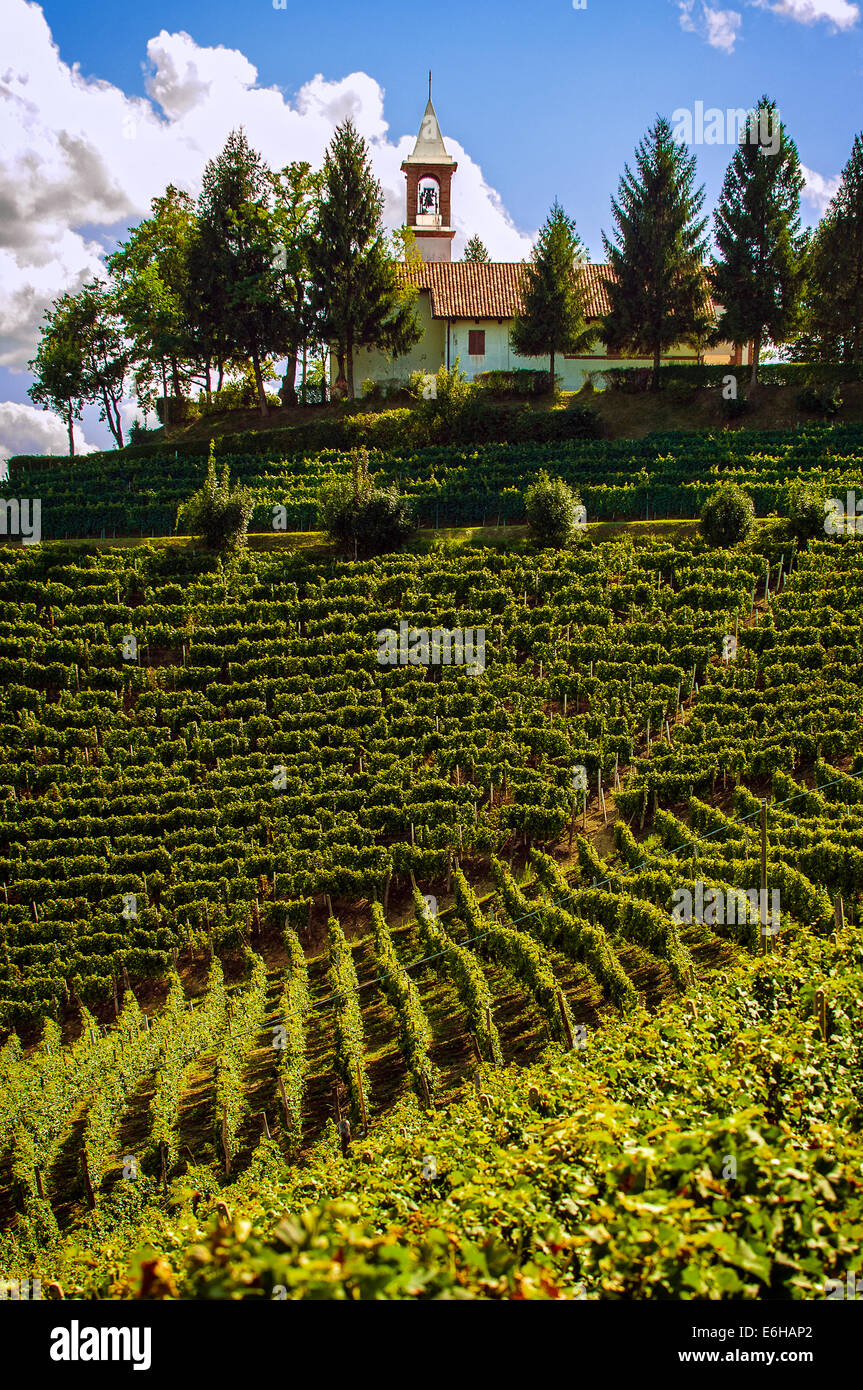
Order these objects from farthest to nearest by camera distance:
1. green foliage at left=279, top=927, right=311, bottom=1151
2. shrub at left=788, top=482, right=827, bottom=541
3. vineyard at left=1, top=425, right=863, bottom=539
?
vineyard at left=1, top=425, right=863, bottom=539
shrub at left=788, top=482, right=827, bottom=541
green foliage at left=279, top=927, right=311, bottom=1151

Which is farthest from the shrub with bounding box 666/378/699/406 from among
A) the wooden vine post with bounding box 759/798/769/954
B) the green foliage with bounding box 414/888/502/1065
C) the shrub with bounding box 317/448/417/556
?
the wooden vine post with bounding box 759/798/769/954

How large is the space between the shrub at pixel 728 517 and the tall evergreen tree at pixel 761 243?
14859mm

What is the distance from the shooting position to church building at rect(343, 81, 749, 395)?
4900 centimetres

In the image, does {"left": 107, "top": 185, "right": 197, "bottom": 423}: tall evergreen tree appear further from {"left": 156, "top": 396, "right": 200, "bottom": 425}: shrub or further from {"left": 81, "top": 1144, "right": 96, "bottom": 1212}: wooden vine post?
{"left": 81, "top": 1144, "right": 96, "bottom": 1212}: wooden vine post

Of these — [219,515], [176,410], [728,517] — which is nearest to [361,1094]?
[728,517]

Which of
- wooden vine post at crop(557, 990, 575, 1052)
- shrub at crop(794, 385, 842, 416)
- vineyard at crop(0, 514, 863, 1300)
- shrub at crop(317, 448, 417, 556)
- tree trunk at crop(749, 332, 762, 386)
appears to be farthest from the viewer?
tree trunk at crop(749, 332, 762, 386)

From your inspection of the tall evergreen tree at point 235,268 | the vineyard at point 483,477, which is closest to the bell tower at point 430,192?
the tall evergreen tree at point 235,268

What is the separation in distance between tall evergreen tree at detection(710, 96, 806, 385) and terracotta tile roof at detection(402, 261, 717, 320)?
18.3ft

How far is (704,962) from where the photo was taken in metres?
16.9

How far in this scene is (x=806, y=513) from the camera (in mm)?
31828

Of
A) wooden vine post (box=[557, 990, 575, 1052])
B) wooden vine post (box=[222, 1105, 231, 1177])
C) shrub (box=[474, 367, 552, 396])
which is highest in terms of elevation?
shrub (box=[474, 367, 552, 396])

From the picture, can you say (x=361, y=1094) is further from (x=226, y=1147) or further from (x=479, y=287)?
(x=479, y=287)

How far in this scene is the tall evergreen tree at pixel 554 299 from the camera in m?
45.0
